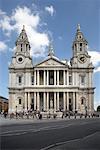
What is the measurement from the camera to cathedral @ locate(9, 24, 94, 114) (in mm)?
91750

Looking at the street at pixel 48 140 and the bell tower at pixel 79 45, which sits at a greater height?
the bell tower at pixel 79 45

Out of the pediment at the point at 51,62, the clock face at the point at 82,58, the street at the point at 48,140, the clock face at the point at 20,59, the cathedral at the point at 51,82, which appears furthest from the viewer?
the clock face at the point at 82,58

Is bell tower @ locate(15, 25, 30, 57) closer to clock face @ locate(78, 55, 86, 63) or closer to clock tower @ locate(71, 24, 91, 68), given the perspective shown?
clock tower @ locate(71, 24, 91, 68)

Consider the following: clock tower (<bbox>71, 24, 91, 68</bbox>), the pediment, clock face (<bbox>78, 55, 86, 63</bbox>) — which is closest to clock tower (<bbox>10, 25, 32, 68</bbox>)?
the pediment

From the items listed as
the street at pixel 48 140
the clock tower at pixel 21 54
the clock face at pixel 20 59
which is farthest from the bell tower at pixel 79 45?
the street at pixel 48 140

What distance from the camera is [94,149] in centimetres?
1366

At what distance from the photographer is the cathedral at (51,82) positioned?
91750 mm

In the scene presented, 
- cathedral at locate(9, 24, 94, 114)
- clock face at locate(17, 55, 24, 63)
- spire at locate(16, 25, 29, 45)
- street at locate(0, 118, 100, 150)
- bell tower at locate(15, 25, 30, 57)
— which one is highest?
spire at locate(16, 25, 29, 45)

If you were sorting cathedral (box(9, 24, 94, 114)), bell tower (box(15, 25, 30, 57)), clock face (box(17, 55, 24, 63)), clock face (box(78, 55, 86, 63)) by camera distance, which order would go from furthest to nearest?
bell tower (box(15, 25, 30, 57)) < clock face (box(78, 55, 86, 63)) < clock face (box(17, 55, 24, 63)) < cathedral (box(9, 24, 94, 114))

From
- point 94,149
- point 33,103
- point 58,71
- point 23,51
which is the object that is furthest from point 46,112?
point 94,149

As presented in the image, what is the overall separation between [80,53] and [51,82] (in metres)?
11.7

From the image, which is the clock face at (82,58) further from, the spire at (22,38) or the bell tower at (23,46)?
the spire at (22,38)

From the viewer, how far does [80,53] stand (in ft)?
319

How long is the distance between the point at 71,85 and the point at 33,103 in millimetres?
11078
